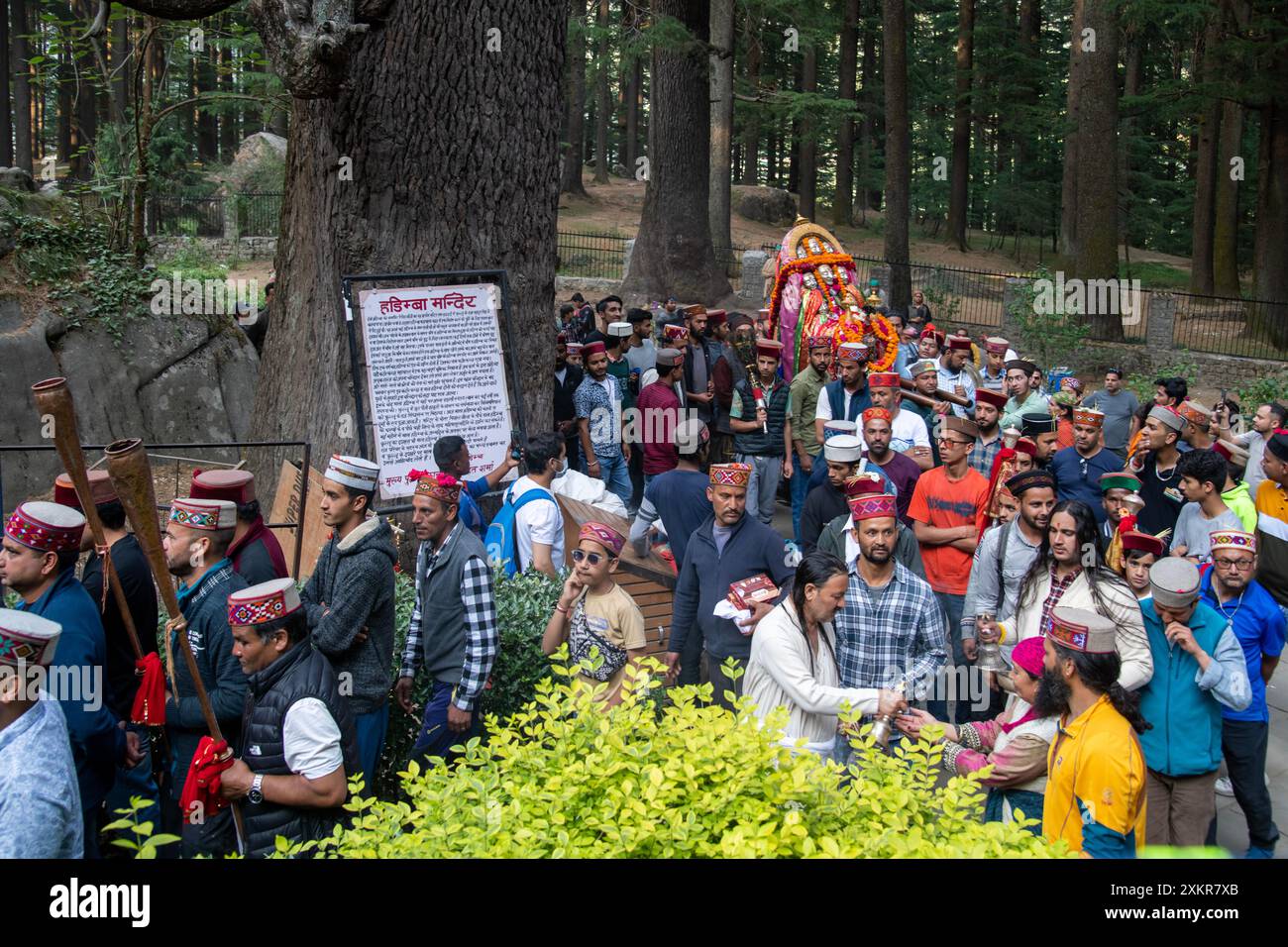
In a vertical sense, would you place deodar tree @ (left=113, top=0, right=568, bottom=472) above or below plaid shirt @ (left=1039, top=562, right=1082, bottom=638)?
above

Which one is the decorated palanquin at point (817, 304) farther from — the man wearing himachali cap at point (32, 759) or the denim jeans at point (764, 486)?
the man wearing himachali cap at point (32, 759)

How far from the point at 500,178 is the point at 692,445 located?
2.47 metres

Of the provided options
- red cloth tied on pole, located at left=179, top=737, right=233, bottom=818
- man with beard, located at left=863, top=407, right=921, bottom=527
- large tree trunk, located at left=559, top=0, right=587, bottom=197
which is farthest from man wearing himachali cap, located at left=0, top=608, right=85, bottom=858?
large tree trunk, located at left=559, top=0, right=587, bottom=197

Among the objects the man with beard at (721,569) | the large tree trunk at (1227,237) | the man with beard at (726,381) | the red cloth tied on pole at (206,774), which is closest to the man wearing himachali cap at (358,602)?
the red cloth tied on pole at (206,774)

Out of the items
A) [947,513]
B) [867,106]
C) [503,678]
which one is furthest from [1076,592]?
[867,106]

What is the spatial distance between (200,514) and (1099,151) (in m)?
22.6

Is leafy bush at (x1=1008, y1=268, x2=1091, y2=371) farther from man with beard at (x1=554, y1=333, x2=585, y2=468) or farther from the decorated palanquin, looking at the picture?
man with beard at (x1=554, y1=333, x2=585, y2=468)

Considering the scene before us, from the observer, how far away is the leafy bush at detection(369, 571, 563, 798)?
20.3 ft

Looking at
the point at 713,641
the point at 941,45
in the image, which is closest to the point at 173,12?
the point at 713,641

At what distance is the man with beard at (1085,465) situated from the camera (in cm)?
851

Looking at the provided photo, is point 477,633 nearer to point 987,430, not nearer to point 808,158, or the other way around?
point 987,430

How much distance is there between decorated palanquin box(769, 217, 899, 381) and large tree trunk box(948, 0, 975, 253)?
2511 cm

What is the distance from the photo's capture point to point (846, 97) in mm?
40219
